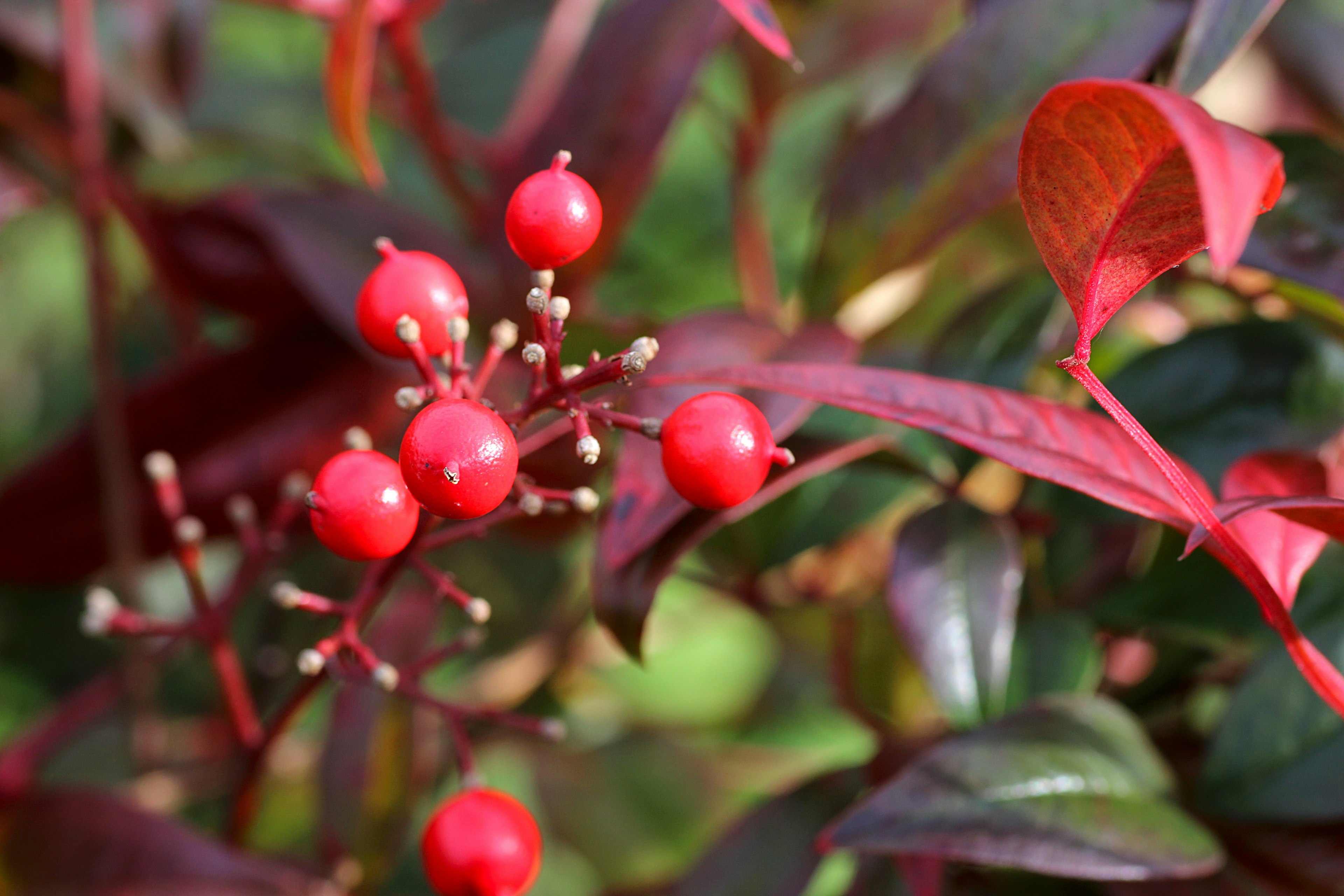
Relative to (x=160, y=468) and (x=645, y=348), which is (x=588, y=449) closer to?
(x=645, y=348)

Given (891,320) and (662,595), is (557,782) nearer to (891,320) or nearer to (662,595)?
(662,595)

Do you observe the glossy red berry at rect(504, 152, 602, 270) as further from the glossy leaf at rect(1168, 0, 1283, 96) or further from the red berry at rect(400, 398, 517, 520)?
the glossy leaf at rect(1168, 0, 1283, 96)

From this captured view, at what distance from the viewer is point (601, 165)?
490 mm

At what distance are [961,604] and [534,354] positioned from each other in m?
0.20

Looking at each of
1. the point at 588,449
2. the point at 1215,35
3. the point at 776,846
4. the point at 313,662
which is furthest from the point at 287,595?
the point at 1215,35

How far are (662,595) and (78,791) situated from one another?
0.41 m

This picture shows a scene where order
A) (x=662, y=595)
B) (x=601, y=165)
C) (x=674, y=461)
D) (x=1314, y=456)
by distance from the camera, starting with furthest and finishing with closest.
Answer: (x=662, y=595) → (x=601, y=165) → (x=1314, y=456) → (x=674, y=461)

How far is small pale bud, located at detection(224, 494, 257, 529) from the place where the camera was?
40 cm

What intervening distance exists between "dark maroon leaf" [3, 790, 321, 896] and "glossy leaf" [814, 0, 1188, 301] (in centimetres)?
35

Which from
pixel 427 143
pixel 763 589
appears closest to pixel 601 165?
pixel 427 143

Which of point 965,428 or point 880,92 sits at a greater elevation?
point 880,92

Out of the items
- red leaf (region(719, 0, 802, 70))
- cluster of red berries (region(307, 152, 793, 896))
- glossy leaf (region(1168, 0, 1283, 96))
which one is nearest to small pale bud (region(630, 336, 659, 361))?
cluster of red berries (region(307, 152, 793, 896))

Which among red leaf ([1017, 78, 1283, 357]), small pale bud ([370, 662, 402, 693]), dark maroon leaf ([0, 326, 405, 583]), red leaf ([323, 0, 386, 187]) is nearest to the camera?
red leaf ([1017, 78, 1283, 357])

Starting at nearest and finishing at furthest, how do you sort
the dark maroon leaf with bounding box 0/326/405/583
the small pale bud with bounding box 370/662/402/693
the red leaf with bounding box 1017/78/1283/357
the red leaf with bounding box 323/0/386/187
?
the red leaf with bounding box 1017/78/1283/357
the small pale bud with bounding box 370/662/402/693
the red leaf with bounding box 323/0/386/187
the dark maroon leaf with bounding box 0/326/405/583
